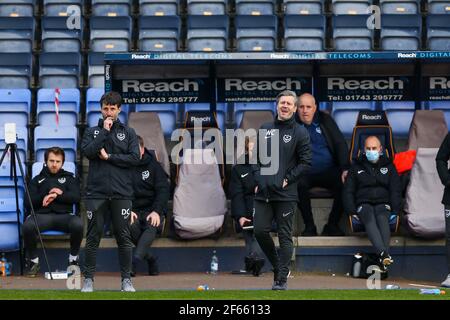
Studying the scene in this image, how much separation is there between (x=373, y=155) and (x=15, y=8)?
7.42 meters

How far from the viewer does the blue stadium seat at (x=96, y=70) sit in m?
17.7

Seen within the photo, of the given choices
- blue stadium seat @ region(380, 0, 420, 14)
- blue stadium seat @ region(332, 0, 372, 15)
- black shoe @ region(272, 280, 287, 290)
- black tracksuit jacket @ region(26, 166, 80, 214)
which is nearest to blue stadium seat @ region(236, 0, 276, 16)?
blue stadium seat @ region(332, 0, 372, 15)

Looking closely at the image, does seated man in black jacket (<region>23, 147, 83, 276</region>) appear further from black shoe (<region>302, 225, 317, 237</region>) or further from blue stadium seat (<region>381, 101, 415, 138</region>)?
blue stadium seat (<region>381, 101, 415, 138</region>)

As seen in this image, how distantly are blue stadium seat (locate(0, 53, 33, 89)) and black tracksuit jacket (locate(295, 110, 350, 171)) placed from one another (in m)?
4.70

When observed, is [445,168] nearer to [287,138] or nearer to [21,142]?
[287,138]

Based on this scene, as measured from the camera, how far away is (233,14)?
1942 cm

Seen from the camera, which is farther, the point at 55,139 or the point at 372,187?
the point at 55,139

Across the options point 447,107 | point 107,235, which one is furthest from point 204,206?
point 447,107

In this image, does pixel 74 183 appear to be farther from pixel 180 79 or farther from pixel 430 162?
pixel 430 162

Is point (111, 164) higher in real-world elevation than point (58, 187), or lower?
higher

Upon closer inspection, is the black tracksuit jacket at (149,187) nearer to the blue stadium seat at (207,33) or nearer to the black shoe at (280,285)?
the black shoe at (280,285)

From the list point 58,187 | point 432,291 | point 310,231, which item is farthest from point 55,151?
point 432,291

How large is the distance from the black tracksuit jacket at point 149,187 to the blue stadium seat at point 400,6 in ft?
20.3

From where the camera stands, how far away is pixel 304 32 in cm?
1852
